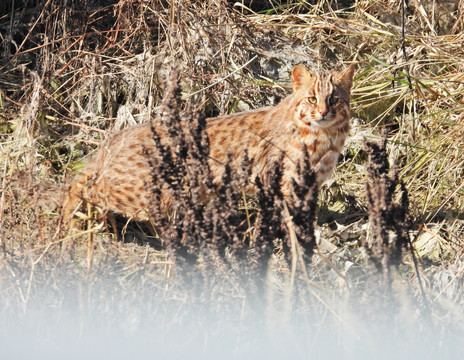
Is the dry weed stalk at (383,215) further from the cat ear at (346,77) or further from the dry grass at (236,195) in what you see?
the cat ear at (346,77)

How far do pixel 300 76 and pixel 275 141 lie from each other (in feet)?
1.53

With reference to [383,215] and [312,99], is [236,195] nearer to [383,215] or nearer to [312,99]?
[383,215]

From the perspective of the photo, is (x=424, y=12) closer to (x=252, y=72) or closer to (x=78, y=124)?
(x=252, y=72)

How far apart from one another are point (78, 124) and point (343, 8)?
2.67m

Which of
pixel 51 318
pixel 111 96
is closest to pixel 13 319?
pixel 51 318

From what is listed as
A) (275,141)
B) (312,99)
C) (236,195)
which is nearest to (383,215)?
Result: (236,195)

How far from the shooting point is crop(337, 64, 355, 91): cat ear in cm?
456

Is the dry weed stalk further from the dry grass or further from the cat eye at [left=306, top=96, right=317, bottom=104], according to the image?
the cat eye at [left=306, top=96, right=317, bottom=104]

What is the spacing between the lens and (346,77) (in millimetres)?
4594

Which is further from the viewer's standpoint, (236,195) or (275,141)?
(275,141)

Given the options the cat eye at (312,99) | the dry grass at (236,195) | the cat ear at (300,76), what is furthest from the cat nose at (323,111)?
the dry grass at (236,195)

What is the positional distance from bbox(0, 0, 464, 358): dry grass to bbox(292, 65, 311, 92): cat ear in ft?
1.73

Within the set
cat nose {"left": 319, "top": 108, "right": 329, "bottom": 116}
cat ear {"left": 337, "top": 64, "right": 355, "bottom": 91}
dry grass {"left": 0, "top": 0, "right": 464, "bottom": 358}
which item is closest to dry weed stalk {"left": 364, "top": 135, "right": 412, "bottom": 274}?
dry grass {"left": 0, "top": 0, "right": 464, "bottom": 358}

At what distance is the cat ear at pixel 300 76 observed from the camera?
457 centimetres
